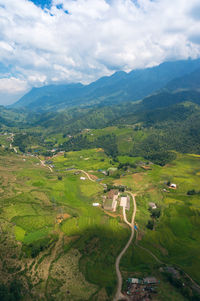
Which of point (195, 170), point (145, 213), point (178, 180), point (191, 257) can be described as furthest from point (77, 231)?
point (195, 170)

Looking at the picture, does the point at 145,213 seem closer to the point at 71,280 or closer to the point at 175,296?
the point at 175,296

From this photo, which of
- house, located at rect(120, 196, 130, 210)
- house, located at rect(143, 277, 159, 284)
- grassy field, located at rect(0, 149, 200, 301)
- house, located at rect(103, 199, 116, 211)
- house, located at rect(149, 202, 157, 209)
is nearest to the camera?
house, located at rect(143, 277, 159, 284)

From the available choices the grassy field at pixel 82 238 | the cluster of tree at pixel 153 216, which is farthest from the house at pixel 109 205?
the cluster of tree at pixel 153 216

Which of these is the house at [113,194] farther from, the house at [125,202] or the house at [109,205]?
the house at [125,202]

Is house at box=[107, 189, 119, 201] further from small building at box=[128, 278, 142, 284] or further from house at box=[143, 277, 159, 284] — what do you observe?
small building at box=[128, 278, 142, 284]

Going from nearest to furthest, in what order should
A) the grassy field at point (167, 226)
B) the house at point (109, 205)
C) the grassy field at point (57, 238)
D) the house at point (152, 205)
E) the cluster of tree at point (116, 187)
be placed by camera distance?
the grassy field at point (57, 238) < the grassy field at point (167, 226) < the house at point (109, 205) < the house at point (152, 205) < the cluster of tree at point (116, 187)

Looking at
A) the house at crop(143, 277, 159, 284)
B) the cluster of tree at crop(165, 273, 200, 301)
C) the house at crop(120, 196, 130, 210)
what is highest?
the house at crop(120, 196, 130, 210)

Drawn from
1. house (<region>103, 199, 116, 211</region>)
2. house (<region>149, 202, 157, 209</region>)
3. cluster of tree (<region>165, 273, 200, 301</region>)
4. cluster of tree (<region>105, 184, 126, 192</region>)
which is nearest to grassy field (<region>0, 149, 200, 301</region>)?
cluster of tree (<region>165, 273, 200, 301</region>)

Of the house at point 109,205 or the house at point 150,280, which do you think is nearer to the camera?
the house at point 150,280

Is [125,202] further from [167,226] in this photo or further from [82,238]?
[82,238]

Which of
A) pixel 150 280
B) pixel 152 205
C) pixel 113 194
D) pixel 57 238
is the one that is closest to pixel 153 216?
pixel 152 205

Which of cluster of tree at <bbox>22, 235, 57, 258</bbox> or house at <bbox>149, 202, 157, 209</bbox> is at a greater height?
house at <bbox>149, 202, 157, 209</bbox>
